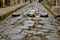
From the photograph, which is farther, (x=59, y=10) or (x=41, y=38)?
(x=59, y=10)

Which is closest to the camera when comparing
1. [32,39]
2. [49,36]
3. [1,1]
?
[32,39]

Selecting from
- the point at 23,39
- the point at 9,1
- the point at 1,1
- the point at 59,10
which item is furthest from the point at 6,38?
the point at 9,1

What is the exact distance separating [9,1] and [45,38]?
14619 mm

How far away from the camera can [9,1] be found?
17.6 metres

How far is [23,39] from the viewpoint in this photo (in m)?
3.38

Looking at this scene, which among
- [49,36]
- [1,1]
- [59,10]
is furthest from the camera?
[1,1]

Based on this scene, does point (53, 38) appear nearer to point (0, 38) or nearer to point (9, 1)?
point (0, 38)

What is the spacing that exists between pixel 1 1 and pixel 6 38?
10.7 m

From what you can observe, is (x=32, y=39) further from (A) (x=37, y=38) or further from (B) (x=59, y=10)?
(B) (x=59, y=10)

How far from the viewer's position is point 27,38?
347 centimetres

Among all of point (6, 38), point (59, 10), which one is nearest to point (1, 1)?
point (59, 10)

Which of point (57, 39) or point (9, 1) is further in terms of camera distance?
point (9, 1)

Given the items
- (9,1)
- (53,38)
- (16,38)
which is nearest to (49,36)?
(53,38)

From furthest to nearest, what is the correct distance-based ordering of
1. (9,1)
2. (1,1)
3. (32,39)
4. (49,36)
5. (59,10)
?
(9,1)
(1,1)
(59,10)
(49,36)
(32,39)
